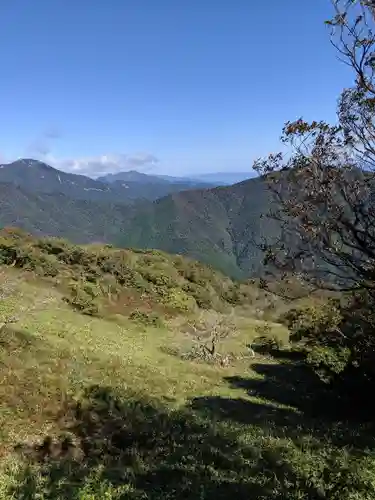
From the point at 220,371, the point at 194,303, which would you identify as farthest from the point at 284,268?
the point at 194,303

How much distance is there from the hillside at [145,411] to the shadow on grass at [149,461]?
37mm

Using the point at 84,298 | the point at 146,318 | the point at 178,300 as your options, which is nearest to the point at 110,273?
the point at 178,300

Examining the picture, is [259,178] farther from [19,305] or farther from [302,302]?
[302,302]

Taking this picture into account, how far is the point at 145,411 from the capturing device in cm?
1323

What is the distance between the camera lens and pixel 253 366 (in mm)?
23953

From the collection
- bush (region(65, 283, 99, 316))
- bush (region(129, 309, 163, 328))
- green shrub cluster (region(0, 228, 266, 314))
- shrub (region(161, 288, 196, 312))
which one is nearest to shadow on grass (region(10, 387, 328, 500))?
bush (region(65, 283, 99, 316))

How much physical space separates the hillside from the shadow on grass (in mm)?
37

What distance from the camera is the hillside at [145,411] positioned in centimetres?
888

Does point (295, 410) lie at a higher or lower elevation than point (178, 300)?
lower

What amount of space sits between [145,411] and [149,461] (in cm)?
325

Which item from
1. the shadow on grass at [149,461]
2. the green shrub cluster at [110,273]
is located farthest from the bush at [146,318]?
the shadow on grass at [149,461]

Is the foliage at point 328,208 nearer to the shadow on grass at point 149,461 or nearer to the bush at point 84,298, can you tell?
the shadow on grass at point 149,461

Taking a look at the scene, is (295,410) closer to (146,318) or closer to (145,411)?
(145,411)

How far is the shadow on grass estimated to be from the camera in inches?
334
